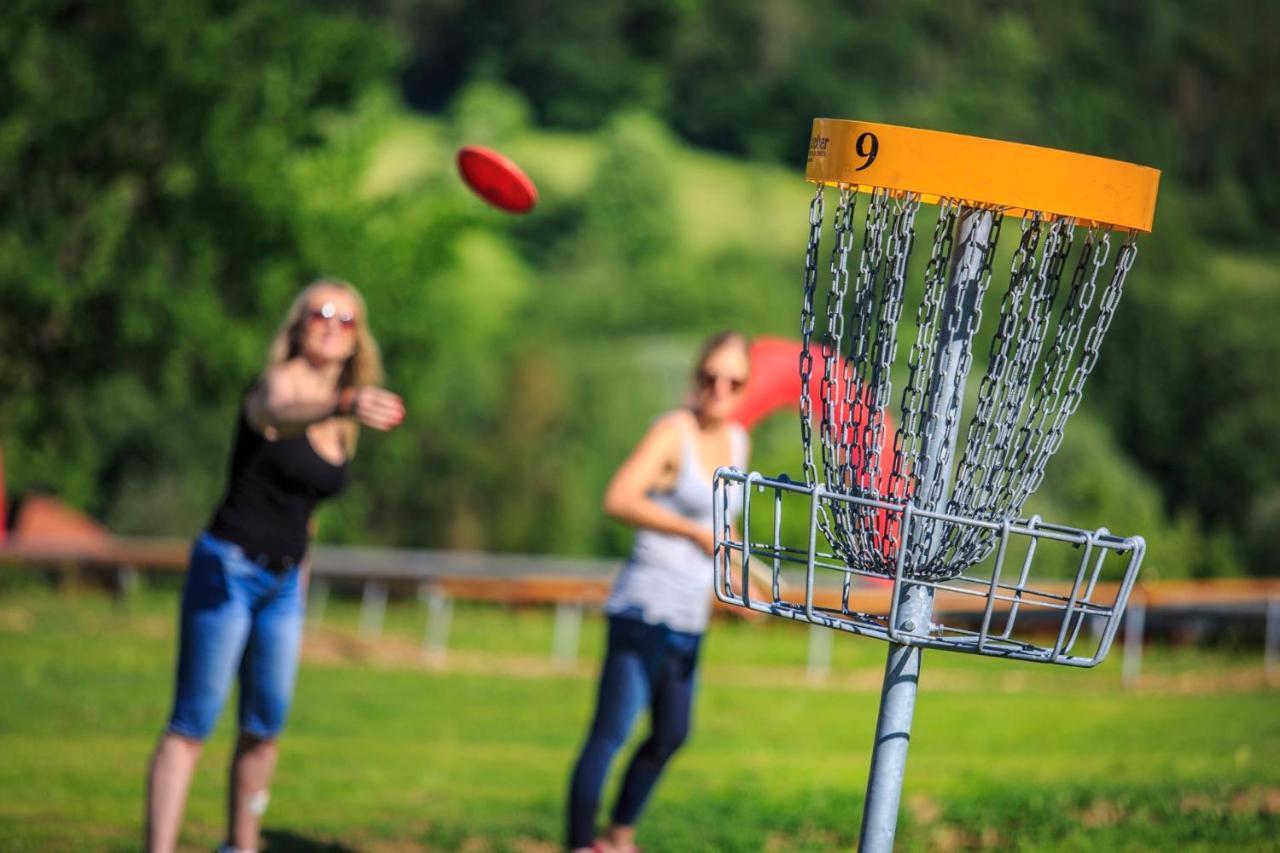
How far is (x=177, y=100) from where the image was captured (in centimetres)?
3225

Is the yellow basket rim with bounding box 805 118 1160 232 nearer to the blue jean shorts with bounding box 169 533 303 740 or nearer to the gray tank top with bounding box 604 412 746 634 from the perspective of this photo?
the gray tank top with bounding box 604 412 746 634

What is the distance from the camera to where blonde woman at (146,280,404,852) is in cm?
576

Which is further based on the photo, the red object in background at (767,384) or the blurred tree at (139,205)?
the blurred tree at (139,205)

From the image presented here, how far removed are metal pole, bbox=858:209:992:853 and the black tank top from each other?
8.75 ft

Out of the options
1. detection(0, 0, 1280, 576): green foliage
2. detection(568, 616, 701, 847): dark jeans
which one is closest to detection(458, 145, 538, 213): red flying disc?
detection(568, 616, 701, 847): dark jeans

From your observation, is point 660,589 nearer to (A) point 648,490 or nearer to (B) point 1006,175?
(A) point 648,490

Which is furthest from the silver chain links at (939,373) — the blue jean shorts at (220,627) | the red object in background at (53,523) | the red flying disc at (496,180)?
the red object in background at (53,523)

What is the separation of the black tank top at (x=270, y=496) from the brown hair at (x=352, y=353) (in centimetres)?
23

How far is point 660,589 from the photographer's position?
628 centimetres

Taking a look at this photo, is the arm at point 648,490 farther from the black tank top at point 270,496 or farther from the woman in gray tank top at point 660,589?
the black tank top at point 270,496

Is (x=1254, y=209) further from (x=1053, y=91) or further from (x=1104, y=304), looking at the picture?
(x=1104, y=304)

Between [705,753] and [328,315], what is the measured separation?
21.1 ft

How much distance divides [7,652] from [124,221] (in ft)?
48.4

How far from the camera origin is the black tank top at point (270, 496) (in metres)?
5.81
